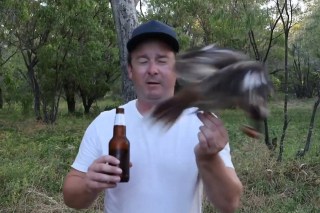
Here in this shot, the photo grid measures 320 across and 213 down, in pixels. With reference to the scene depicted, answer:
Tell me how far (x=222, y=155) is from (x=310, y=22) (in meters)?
28.2

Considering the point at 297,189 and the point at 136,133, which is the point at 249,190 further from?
the point at 136,133

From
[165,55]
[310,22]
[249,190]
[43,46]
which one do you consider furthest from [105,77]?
[165,55]

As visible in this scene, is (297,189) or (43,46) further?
(43,46)

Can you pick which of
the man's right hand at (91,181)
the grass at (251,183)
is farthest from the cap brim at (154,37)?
the grass at (251,183)

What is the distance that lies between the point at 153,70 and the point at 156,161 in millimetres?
419

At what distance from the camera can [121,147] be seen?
1.93m

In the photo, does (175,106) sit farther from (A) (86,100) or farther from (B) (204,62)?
(A) (86,100)

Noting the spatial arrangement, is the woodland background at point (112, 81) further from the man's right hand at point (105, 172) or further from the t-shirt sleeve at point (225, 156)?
the man's right hand at point (105, 172)

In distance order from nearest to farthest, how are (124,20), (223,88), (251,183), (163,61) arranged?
(223,88)
(163,61)
(124,20)
(251,183)

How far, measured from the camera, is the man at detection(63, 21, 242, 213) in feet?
6.86

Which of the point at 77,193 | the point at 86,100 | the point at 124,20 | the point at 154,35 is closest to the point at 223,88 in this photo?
the point at 154,35

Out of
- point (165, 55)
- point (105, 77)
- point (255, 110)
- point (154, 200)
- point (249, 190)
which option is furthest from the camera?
point (105, 77)

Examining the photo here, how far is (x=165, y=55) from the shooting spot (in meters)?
2.27

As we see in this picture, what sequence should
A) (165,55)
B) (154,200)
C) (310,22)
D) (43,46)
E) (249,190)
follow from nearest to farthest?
1. (154,200)
2. (165,55)
3. (249,190)
4. (43,46)
5. (310,22)
